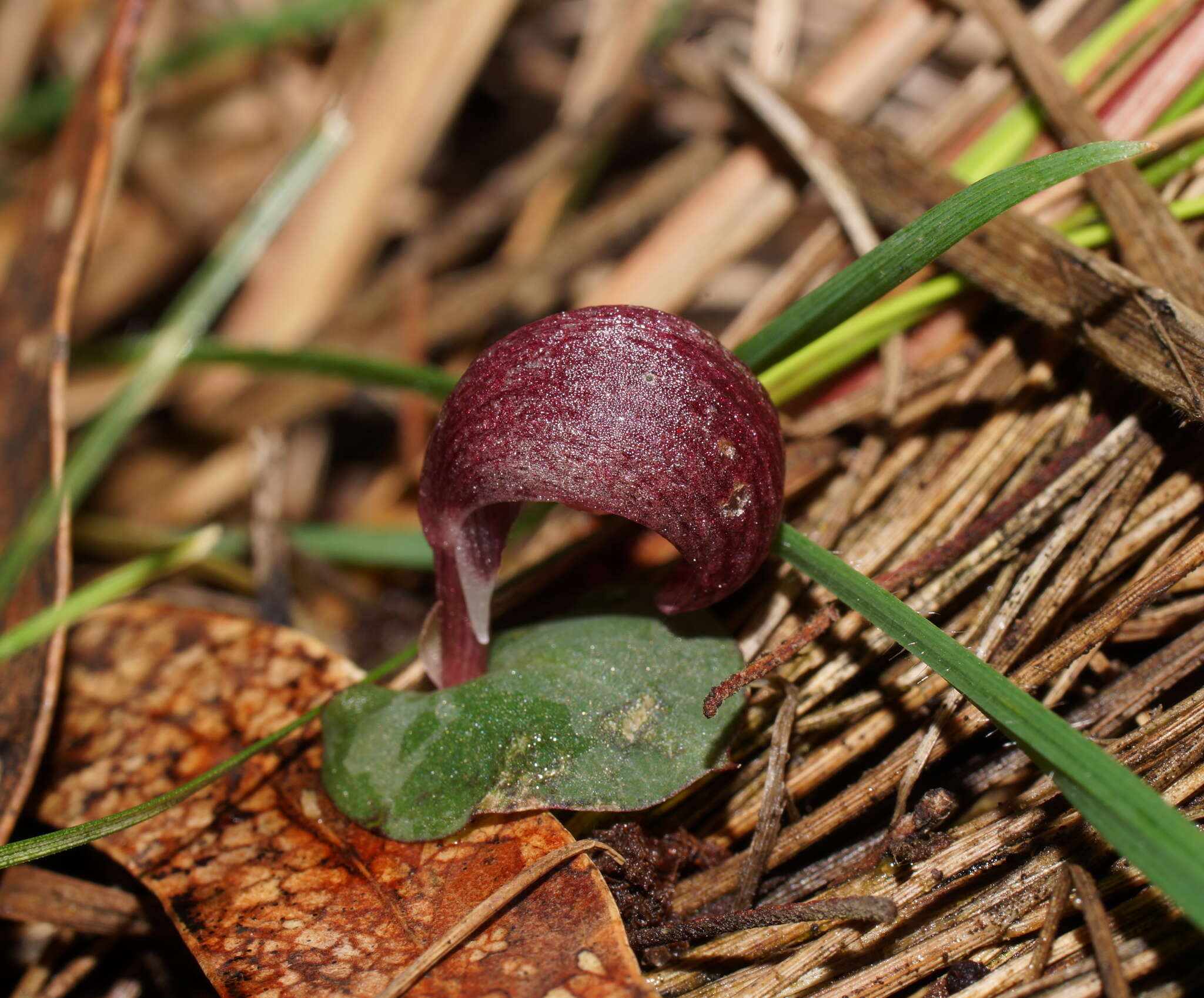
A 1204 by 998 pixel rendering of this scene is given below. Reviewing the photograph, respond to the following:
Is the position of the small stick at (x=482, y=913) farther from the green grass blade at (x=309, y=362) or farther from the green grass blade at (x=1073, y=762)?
the green grass blade at (x=309, y=362)

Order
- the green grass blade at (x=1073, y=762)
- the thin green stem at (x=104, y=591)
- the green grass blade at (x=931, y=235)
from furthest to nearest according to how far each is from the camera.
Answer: the thin green stem at (x=104, y=591), the green grass blade at (x=931, y=235), the green grass blade at (x=1073, y=762)

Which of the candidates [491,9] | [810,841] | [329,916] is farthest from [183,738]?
[491,9]

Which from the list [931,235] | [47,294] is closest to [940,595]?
[931,235]

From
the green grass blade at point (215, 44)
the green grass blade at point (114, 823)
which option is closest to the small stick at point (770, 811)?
the green grass blade at point (114, 823)

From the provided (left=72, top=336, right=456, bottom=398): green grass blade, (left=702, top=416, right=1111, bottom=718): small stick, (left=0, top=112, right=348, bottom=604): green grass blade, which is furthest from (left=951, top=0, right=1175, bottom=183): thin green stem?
(left=0, top=112, right=348, bottom=604): green grass blade

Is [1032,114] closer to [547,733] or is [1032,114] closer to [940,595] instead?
[940,595]

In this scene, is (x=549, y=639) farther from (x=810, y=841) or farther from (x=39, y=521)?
(x=39, y=521)
